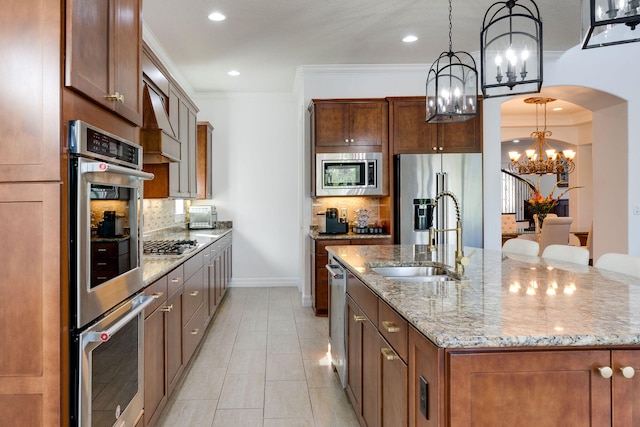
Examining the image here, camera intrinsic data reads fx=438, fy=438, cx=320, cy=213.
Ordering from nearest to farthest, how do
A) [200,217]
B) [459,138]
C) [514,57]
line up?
1. [514,57]
2. [459,138]
3. [200,217]

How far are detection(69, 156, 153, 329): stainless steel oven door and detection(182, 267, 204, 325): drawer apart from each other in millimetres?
1160

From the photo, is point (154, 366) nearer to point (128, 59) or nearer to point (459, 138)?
point (128, 59)

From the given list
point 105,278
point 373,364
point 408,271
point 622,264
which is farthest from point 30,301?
point 622,264

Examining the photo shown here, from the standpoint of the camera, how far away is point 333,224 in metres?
5.19

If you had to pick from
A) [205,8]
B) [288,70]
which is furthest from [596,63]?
[205,8]

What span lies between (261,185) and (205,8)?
128 inches

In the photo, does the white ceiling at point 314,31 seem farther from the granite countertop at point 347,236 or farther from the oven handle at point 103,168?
the oven handle at point 103,168

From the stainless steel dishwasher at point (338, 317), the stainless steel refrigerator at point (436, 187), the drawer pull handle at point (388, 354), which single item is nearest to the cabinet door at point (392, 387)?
the drawer pull handle at point (388, 354)

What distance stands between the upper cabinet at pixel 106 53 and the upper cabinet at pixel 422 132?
11.1 feet

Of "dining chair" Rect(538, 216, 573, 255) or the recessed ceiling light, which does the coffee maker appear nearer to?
the recessed ceiling light

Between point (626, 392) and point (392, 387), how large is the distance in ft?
2.48

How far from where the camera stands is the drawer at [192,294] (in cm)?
315

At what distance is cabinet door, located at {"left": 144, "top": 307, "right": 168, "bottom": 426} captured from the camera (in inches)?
87.6

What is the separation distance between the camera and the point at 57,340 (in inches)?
55.1
